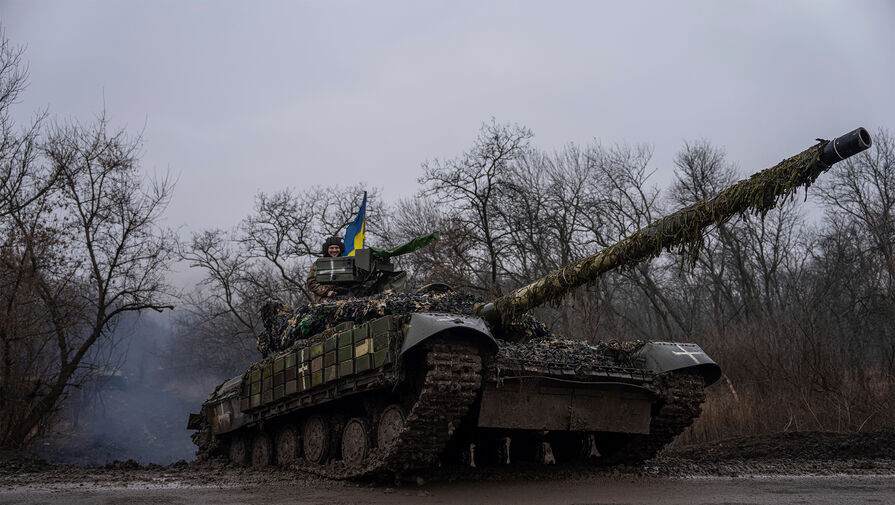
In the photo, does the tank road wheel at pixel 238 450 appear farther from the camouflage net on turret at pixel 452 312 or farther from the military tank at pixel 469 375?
the camouflage net on turret at pixel 452 312

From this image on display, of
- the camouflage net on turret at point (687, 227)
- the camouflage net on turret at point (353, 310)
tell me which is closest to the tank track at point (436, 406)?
the camouflage net on turret at point (687, 227)

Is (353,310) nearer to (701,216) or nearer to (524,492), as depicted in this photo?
(524,492)

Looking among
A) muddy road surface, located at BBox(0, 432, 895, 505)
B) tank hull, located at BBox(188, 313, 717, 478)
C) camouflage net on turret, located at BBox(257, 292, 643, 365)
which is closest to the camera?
muddy road surface, located at BBox(0, 432, 895, 505)

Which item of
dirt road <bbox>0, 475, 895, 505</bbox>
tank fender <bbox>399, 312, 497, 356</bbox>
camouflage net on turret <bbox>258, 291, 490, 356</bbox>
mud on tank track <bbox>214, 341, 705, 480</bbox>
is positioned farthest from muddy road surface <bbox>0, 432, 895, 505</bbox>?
camouflage net on turret <bbox>258, 291, 490, 356</bbox>

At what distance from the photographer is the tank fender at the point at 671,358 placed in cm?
973

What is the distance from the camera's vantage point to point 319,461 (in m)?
10.4

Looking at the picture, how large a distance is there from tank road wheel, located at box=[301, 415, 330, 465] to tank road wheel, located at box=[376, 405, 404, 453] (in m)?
1.41

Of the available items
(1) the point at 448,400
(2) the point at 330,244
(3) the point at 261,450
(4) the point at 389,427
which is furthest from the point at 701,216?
(3) the point at 261,450

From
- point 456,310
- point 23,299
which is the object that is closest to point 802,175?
point 456,310

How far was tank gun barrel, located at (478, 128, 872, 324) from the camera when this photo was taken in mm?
6219

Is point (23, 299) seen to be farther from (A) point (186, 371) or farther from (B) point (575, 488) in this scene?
(A) point (186, 371)

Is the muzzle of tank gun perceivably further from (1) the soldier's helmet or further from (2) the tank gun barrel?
(1) the soldier's helmet

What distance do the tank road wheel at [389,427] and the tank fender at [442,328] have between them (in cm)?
92

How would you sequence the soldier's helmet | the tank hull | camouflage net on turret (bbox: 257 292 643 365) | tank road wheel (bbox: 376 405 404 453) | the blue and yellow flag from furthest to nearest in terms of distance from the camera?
the soldier's helmet, the blue and yellow flag, camouflage net on turret (bbox: 257 292 643 365), tank road wheel (bbox: 376 405 404 453), the tank hull
